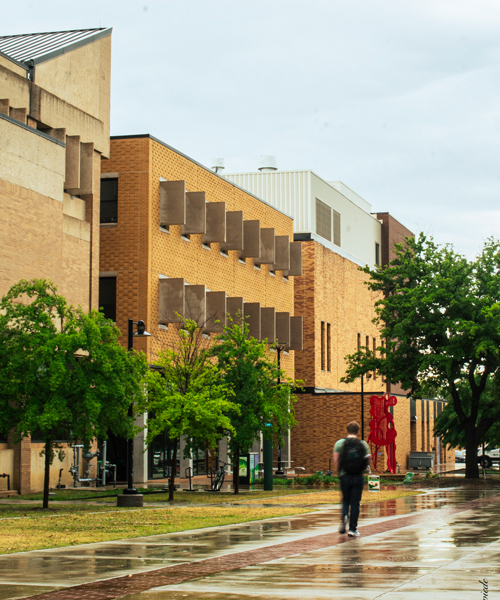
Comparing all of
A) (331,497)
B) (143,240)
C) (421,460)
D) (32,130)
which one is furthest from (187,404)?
(421,460)

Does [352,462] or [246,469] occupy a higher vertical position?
[352,462]

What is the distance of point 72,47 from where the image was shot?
35.7 metres

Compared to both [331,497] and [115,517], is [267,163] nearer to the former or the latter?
[331,497]

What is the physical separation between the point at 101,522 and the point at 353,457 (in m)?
7.28

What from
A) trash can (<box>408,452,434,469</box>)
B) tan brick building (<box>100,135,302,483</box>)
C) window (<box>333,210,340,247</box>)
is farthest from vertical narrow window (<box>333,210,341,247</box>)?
tan brick building (<box>100,135,302,483</box>)

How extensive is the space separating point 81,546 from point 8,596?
514 centimetres

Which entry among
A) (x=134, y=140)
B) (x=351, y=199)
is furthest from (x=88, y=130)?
(x=351, y=199)

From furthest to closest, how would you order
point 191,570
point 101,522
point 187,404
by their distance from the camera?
point 187,404, point 101,522, point 191,570

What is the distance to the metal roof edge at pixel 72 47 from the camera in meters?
33.5

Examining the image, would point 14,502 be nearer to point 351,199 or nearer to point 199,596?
point 199,596

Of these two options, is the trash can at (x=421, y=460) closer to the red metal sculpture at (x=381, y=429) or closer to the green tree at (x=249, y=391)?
the red metal sculpture at (x=381, y=429)

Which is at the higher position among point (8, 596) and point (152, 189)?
point (152, 189)

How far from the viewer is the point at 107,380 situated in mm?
22797

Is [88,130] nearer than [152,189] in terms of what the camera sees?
Yes
